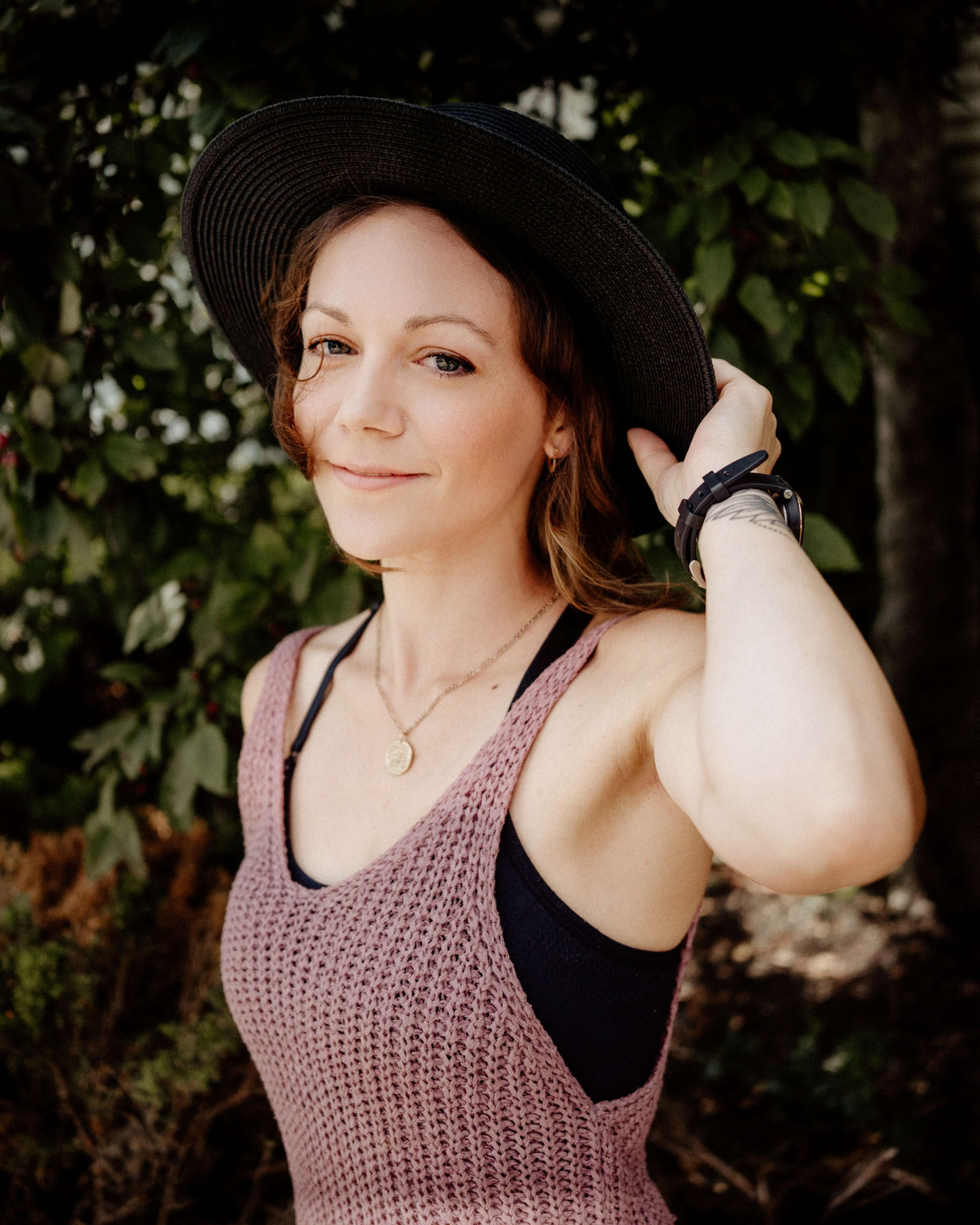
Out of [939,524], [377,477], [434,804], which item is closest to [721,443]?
[377,477]

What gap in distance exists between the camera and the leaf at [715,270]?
5.44 ft

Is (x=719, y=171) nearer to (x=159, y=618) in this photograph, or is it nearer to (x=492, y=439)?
(x=492, y=439)

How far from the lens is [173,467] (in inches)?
88.1

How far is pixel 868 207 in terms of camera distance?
1784 millimetres

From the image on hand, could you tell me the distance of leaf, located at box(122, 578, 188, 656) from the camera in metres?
1.92

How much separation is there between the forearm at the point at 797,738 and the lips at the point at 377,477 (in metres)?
0.53

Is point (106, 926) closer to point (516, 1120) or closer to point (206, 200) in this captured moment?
point (516, 1120)

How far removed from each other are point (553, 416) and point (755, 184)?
1.97 feet

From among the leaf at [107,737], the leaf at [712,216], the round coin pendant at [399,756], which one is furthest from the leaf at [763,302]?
the leaf at [107,737]

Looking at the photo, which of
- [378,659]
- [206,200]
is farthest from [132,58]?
[378,659]

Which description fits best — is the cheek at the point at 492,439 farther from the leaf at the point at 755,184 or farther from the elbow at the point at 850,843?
the elbow at the point at 850,843

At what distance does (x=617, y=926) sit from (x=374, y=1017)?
335mm

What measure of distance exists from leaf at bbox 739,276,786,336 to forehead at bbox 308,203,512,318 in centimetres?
54

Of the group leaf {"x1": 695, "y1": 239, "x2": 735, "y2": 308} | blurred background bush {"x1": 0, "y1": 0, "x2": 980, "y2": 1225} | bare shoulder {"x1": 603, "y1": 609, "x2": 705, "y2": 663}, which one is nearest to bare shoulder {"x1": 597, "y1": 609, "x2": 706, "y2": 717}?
bare shoulder {"x1": 603, "y1": 609, "x2": 705, "y2": 663}
